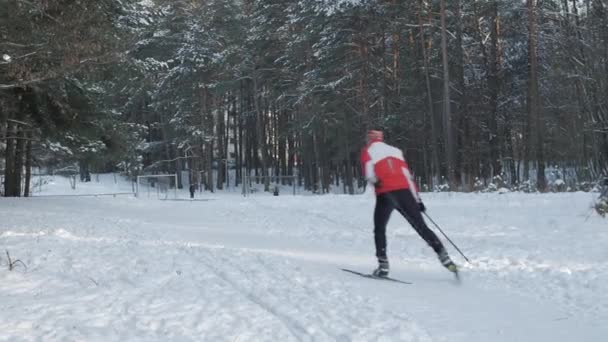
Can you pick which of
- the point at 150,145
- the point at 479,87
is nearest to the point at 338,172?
the point at 150,145

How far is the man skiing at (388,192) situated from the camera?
6.25 meters

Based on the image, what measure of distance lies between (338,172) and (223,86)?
14389mm

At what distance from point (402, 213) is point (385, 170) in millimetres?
536

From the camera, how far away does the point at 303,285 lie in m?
5.65

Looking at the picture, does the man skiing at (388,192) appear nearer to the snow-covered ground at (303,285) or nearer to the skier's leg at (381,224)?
the skier's leg at (381,224)

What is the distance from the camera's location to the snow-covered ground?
13.6 feet

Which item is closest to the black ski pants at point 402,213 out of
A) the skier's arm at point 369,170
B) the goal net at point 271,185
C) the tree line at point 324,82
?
the skier's arm at point 369,170

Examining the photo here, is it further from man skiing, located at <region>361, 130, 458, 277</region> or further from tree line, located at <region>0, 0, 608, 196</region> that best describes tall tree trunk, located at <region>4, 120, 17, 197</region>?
man skiing, located at <region>361, 130, 458, 277</region>

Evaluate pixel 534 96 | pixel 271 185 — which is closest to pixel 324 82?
pixel 534 96

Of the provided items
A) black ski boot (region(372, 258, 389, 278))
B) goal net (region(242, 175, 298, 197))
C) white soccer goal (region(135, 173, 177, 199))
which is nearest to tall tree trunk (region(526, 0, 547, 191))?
goal net (region(242, 175, 298, 197))

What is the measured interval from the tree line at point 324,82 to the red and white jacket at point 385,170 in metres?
6.38

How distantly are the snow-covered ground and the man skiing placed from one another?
467 mm

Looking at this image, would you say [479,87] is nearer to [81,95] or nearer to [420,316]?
[81,95]

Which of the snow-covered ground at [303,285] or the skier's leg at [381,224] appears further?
the skier's leg at [381,224]
